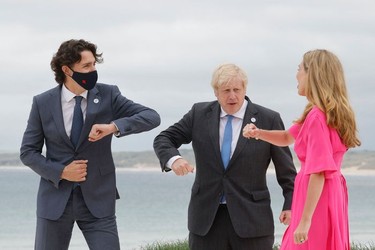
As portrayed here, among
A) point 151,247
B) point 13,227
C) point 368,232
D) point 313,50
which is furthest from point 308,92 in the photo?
point 13,227

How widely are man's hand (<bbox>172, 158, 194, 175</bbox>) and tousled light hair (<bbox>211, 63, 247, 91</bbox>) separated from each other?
0.51m

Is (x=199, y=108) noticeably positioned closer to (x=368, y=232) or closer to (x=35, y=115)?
(x=35, y=115)

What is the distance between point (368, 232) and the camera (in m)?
33.0

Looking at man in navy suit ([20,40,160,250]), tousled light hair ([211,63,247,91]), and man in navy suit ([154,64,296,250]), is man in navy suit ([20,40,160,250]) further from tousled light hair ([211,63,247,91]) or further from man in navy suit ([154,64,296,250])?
tousled light hair ([211,63,247,91])

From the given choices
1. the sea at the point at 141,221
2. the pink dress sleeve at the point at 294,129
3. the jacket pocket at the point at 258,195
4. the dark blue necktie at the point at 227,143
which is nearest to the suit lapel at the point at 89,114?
the dark blue necktie at the point at 227,143

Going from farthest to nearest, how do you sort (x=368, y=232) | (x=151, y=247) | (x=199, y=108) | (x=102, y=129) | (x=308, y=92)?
(x=368, y=232) < (x=151, y=247) < (x=199, y=108) < (x=102, y=129) < (x=308, y=92)

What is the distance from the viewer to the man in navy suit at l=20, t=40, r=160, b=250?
21.8 feet

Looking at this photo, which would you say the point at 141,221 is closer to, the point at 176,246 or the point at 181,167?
the point at 176,246

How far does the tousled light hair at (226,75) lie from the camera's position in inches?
256

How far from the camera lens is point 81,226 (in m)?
6.73

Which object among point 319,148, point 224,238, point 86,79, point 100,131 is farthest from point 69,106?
point 319,148

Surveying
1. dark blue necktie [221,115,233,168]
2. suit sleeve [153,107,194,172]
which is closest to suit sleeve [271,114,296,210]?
dark blue necktie [221,115,233,168]

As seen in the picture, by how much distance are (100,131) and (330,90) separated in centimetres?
152

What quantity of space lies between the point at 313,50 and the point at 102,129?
56.6 inches
